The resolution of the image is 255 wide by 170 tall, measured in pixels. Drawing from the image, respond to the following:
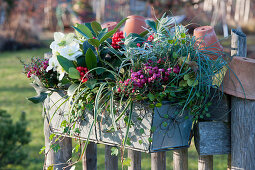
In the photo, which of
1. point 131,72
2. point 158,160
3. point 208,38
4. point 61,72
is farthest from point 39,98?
point 208,38

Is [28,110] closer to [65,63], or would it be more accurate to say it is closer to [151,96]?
[65,63]

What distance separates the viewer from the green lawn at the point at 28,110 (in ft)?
10.5

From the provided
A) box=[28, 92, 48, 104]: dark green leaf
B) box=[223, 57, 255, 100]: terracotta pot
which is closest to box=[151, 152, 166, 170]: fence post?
box=[223, 57, 255, 100]: terracotta pot

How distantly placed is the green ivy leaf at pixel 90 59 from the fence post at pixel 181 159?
0.61m

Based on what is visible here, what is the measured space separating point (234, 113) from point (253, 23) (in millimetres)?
10463

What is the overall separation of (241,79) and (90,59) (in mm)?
621

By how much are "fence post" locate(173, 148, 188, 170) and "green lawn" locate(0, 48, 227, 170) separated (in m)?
0.92

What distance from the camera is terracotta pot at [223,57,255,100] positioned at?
4.25ft

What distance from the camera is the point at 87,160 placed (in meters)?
1.81

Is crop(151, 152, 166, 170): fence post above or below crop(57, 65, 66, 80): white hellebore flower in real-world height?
below

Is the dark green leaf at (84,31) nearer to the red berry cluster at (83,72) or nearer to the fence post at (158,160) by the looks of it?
the red berry cluster at (83,72)

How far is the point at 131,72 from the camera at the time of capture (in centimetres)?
124

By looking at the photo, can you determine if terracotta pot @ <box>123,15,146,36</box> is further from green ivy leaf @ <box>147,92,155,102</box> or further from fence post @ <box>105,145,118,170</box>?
fence post @ <box>105,145,118,170</box>

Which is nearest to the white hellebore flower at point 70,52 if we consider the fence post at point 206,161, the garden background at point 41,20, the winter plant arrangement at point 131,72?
the winter plant arrangement at point 131,72
